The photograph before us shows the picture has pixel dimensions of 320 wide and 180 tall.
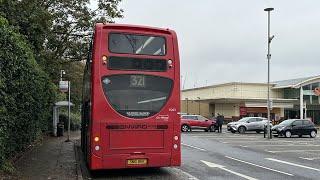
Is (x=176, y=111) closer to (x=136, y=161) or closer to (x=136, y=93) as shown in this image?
(x=136, y=93)

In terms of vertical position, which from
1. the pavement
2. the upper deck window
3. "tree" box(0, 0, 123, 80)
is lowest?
the pavement

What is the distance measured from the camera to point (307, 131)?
40.3m

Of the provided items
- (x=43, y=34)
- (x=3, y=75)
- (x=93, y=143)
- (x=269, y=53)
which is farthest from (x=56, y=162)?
(x=269, y=53)

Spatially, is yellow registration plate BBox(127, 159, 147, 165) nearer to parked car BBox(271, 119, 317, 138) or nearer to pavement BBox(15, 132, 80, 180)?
pavement BBox(15, 132, 80, 180)

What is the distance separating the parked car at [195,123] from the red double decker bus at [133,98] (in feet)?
103

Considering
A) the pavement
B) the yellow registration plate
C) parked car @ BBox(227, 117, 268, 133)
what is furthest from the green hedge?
parked car @ BBox(227, 117, 268, 133)

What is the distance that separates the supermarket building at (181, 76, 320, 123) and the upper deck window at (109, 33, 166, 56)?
187 feet

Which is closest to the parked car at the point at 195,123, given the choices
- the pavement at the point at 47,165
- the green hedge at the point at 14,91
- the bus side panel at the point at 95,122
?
the pavement at the point at 47,165

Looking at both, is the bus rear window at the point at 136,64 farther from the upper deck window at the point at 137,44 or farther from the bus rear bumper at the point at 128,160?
the bus rear bumper at the point at 128,160

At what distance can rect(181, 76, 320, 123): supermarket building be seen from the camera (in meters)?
72.4

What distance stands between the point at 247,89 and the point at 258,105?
137 inches

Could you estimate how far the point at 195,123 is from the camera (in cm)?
4609

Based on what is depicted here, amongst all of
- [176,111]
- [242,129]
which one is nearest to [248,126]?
[242,129]

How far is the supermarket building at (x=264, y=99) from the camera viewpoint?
7238 centimetres
